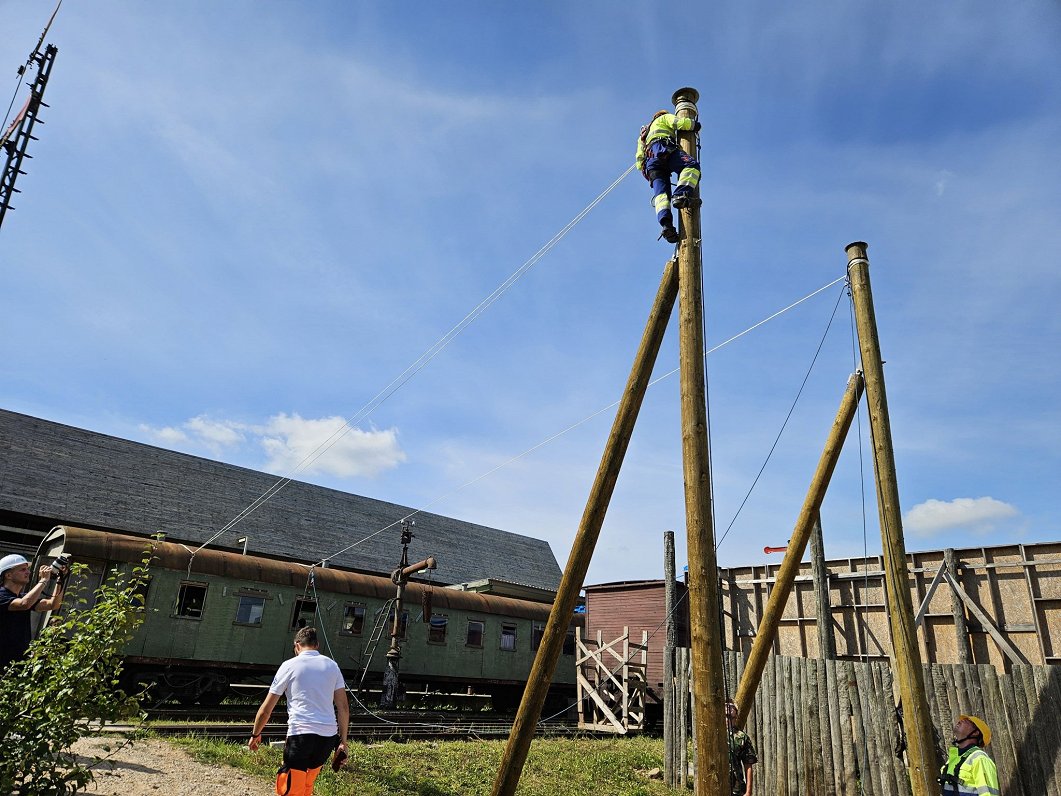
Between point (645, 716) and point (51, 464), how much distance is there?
20058 mm

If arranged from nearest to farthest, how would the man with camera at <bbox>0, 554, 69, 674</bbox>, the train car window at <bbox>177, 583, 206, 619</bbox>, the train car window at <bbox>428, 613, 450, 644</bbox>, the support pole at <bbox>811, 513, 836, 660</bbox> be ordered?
the man with camera at <bbox>0, 554, 69, 674</bbox> < the support pole at <bbox>811, 513, 836, 660</bbox> < the train car window at <bbox>177, 583, 206, 619</bbox> < the train car window at <bbox>428, 613, 450, 644</bbox>

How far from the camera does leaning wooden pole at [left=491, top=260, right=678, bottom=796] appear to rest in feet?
19.4

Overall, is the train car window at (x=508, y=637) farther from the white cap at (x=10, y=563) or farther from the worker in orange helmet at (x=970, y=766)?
the white cap at (x=10, y=563)

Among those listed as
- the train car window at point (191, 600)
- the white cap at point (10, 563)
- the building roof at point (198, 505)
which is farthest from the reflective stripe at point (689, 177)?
the building roof at point (198, 505)

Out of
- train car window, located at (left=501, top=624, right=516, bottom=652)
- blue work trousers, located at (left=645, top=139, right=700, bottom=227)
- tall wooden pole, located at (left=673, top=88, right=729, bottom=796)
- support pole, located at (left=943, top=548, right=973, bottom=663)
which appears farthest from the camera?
train car window, located at (left=501, top=624, right=516, bottom=652)

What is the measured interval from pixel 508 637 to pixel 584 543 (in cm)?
1707

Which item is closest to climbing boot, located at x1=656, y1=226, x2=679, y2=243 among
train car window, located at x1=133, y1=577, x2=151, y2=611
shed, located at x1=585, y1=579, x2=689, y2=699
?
train car window, located at x1=133, y1=577, x2=151, y2=611

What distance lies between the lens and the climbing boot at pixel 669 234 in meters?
6.80

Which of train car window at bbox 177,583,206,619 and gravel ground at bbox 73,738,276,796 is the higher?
train car window at bbox 177,583,206,619

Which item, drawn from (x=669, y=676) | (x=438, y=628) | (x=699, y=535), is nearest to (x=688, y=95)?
(x=699, y=535)

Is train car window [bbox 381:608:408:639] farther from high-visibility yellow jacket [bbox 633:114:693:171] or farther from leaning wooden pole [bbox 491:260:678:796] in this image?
high-visibility yellow jacket [bbox 633:114:693:171]

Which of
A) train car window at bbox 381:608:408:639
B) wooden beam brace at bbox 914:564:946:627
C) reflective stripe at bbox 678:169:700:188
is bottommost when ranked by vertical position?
train car window at bbox 381:608:408:639

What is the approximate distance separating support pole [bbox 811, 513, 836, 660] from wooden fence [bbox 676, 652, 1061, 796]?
3.47 metres

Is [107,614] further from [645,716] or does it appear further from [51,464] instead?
[51,464]
